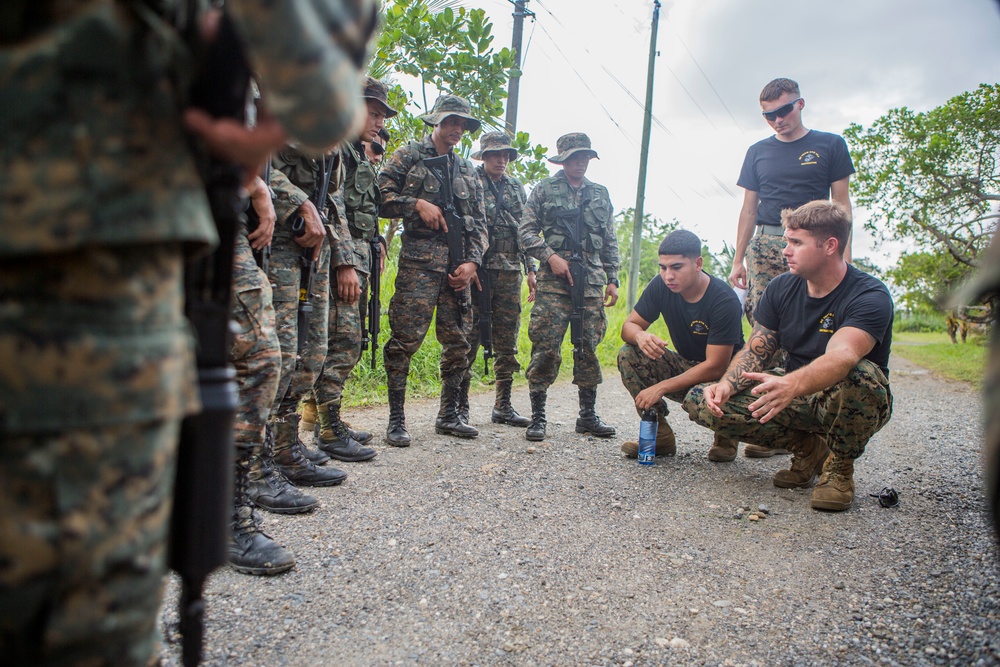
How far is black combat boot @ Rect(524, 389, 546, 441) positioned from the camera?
469cm

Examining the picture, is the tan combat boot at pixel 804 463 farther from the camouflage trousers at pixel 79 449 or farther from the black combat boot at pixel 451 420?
the camouflage trousers at pixel 79 449

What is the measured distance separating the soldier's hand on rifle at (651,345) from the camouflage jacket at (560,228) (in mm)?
1148

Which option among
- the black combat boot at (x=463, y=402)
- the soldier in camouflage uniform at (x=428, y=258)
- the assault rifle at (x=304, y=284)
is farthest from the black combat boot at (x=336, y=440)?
the black combat boot at (x=463, y=402)

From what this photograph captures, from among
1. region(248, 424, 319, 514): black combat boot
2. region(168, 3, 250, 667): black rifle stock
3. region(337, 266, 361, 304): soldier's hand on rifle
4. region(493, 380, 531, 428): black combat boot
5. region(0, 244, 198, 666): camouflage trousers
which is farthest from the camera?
region(493, 380, 531, 428): black combat boot

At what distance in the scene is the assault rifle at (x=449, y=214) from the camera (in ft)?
15.3

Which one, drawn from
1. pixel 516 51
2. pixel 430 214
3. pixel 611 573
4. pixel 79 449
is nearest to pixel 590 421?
pixel 430 214

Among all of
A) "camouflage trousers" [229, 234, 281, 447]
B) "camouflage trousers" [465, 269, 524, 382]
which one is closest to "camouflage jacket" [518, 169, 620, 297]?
"camouflage trousers" [465, 269, 524, 382]

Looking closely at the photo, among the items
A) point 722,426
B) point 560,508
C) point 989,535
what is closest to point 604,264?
point 722,426

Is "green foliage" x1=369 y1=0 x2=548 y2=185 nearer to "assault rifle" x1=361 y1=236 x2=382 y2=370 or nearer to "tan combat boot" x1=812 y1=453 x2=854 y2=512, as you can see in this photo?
"assault rifle" x1=361 y1=236 x2=382 y2=370

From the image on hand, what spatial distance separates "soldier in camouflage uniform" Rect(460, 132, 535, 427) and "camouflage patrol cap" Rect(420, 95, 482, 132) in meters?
0.59

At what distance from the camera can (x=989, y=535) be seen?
9.27ft

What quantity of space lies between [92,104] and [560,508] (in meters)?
2.73

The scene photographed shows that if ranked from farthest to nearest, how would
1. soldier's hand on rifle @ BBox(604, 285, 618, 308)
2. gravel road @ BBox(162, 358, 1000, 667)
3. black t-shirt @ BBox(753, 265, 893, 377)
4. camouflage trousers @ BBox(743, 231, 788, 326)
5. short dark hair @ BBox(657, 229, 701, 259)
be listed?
soldier's hand on rifle @ BBox(604, 285, 618, 308)
camouflage trousers @ BBox(743, 231, 788, 326)
short dark hair @ BBox(657, 229, 701, 259)
black t-shirt @ BBox(753, 265, 893, 377)
gravel road @ BBox(162, 358, 1000, 667)

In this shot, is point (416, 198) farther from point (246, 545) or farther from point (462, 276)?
point (246, 545)
